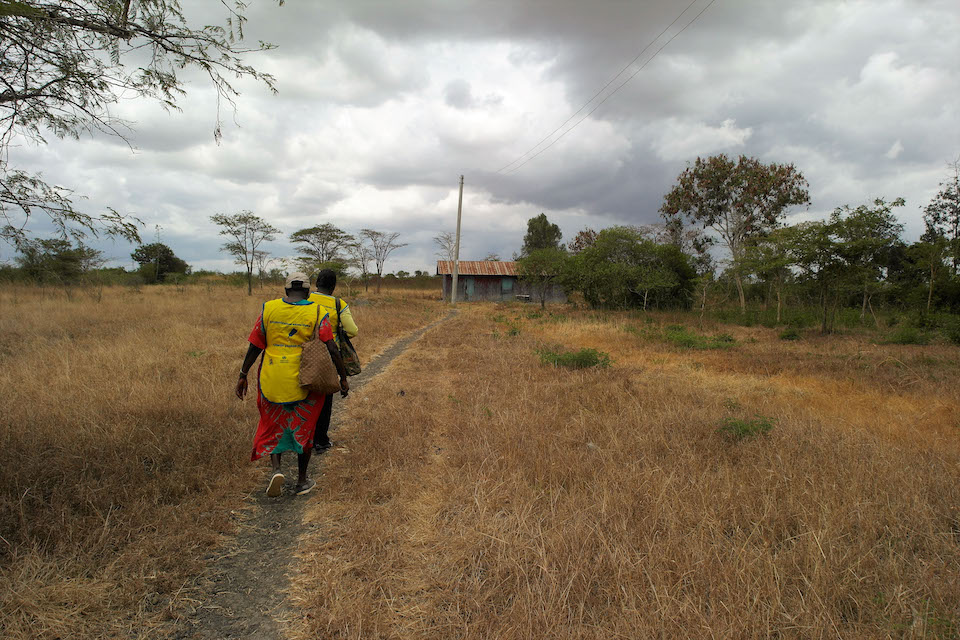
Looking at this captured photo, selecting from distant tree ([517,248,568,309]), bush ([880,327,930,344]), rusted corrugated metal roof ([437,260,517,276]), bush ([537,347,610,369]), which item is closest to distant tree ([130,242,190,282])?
rusted corrugated metal roof ([437,260,517,276])

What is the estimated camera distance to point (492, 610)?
2.04 metres

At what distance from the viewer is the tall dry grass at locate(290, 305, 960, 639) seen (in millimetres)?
1979

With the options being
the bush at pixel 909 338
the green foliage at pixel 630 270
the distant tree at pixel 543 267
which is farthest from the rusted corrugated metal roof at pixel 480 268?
the bush at pixel 909 338

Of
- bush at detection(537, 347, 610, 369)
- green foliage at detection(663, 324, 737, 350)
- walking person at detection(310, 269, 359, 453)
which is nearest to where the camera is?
walking person at detection(310, 269, 359, 453)

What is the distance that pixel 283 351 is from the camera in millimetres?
3199

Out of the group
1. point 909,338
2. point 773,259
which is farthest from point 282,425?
point 773,259

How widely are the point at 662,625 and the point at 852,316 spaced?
25750 mm

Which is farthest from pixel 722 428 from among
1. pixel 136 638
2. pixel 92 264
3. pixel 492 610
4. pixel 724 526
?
pixel 92 264

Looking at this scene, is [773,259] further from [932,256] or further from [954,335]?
[932,256]

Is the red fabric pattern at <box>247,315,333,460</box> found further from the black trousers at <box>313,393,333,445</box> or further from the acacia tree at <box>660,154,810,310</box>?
the acacia tree at <box>660,154,810,310</box>

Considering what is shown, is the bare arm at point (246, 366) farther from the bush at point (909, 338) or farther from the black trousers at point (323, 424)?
the bush at point (909, 338)

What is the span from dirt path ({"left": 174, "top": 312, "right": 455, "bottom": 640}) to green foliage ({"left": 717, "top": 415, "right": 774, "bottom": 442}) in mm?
4168

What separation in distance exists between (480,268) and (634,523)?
123ft

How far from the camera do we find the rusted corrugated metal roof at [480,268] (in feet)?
128
